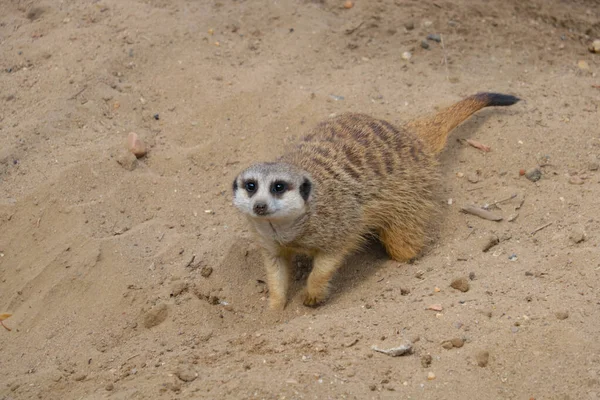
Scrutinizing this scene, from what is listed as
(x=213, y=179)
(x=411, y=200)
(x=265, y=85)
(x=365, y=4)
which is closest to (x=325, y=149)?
(x=411, y=200)

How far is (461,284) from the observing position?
108 inches

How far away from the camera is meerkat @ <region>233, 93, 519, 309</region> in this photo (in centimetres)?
279

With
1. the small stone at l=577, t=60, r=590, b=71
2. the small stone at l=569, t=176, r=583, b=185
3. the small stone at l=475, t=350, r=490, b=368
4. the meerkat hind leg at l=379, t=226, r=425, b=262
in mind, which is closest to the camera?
the small stone at l=475, t=350, r=490, b=368

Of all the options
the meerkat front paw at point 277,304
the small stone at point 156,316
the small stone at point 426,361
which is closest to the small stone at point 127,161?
the small stone at point 156,316

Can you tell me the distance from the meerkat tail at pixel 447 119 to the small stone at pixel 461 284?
3.08ft

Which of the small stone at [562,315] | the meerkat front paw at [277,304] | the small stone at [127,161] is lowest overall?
the meerkat front paw at [277,304]

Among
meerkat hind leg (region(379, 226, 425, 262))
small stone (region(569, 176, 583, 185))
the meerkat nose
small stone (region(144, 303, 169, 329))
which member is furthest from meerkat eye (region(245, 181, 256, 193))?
small stone (region(569, 176, 583, 185))

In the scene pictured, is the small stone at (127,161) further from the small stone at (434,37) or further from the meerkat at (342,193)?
the small stone at (434,37)

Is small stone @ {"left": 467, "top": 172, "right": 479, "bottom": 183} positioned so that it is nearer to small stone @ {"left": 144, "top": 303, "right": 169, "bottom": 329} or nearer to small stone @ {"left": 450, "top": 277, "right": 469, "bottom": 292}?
small stone @ {"left": 450, "top": 277, "right": 469, "bottom": 292}

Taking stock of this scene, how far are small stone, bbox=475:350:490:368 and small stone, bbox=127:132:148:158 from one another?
7.08 feet

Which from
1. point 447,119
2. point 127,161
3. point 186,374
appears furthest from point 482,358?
point 127,161

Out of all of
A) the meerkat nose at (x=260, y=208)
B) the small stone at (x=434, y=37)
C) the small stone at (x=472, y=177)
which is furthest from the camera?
the small stone at (x=434, y=37)

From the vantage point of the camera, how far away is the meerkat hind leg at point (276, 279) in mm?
3088

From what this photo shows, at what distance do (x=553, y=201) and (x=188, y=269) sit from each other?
5.66ft
